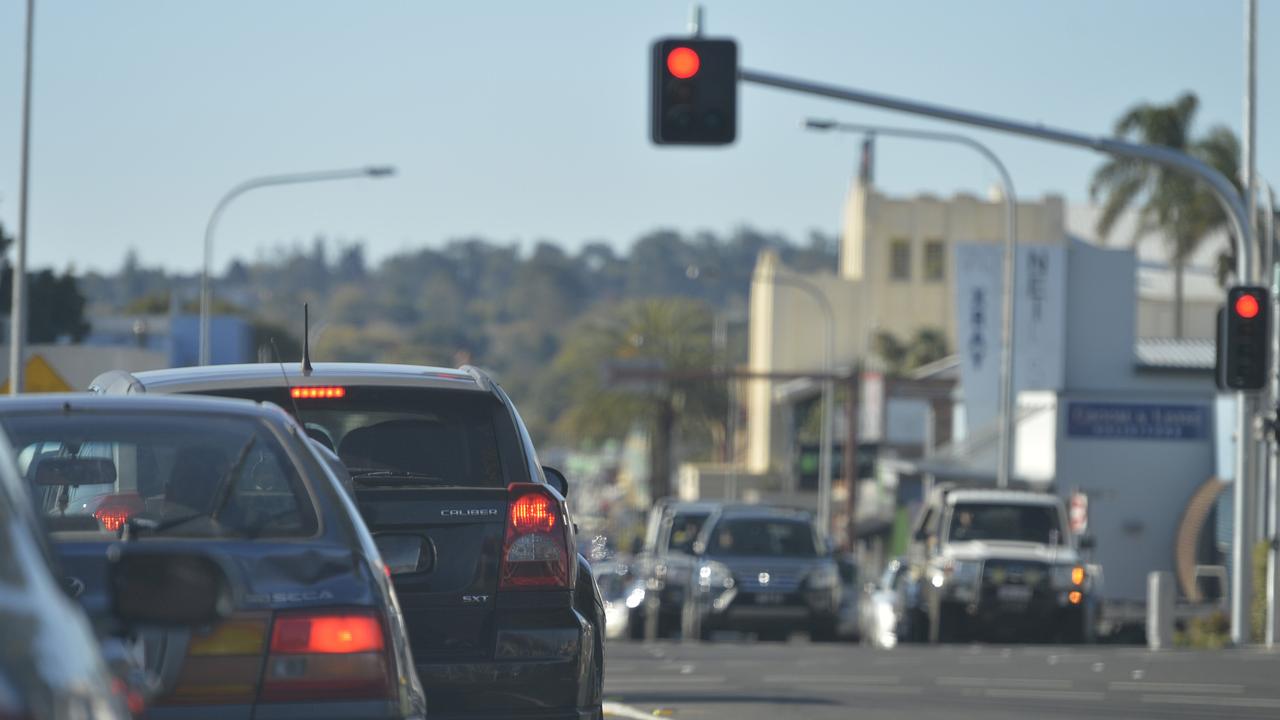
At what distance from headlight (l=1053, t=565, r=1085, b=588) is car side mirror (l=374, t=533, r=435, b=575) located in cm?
1721

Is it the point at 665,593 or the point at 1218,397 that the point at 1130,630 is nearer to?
the point at 665,593

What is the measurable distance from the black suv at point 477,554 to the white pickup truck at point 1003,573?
644 inches

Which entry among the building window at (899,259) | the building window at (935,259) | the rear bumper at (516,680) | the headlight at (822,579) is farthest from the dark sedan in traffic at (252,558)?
the building window at (935,259)

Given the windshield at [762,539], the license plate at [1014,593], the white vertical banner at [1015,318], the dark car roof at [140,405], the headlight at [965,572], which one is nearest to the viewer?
the dark car roof at [140,405]

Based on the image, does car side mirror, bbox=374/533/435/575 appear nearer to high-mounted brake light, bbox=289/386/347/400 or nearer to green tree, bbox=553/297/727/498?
high-mounted brake light, bbox=289/386/347/400

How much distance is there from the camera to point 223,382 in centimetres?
764

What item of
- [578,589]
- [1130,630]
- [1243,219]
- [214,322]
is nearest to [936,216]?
[214,322]

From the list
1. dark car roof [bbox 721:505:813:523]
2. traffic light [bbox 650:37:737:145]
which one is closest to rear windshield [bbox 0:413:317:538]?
traffic light [bbox 650:37:737:145]

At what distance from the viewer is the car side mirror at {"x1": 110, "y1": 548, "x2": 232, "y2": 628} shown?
3.96 meters

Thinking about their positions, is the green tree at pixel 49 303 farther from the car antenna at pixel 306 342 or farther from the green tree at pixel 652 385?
the green tree at pixel 652 385

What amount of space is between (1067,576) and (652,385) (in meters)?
51.6

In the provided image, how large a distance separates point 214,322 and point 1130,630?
4397cm

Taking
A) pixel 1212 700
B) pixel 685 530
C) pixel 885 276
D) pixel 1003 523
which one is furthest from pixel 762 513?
pixel 885 276

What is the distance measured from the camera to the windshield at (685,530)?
26.7m
